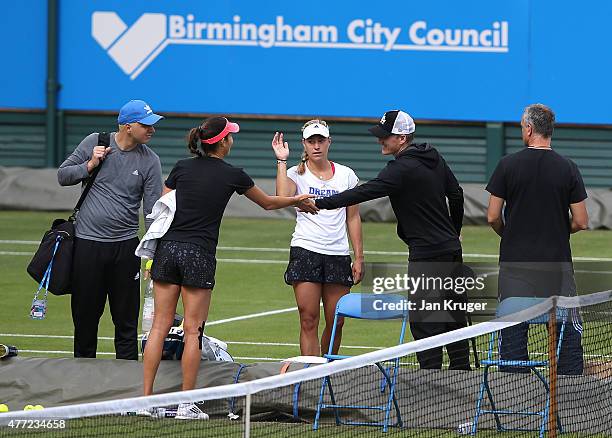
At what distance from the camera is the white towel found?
30.3 feet

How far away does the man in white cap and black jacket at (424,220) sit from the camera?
31.4 ft

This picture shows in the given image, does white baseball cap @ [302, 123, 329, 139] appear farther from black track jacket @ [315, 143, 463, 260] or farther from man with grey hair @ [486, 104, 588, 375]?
man with grey hair @ [486, 104, 588, 375]

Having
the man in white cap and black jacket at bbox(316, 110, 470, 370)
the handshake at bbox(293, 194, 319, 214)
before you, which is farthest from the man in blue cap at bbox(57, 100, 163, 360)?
the man in white cap and black jacket at bbox(316, 110, 470, 370)

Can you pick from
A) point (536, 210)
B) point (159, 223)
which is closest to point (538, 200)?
point (536, 210)

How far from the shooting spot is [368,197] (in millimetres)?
9688

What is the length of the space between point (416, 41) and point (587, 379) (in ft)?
48.8

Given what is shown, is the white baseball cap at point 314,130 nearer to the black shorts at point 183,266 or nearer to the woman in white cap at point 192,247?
the woman in white cap at point 192,247

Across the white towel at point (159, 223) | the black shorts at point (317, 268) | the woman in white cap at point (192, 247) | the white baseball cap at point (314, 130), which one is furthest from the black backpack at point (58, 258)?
the black shorts at point (317, 268)

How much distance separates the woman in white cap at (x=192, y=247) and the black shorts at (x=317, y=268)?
1.09m

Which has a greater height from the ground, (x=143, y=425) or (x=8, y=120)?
(x=8, y=120)

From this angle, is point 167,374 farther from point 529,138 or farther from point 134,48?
point 134,48

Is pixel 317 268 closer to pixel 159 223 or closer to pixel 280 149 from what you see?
pixel 280 149

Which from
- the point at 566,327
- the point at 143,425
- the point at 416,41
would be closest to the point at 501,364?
the point at 566,327

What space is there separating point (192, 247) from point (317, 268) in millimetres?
1350
